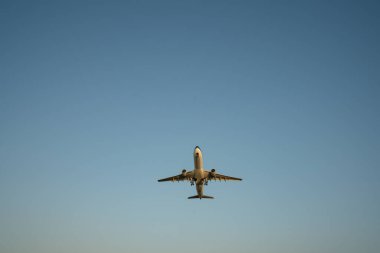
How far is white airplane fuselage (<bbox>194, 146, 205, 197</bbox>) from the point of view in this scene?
114188 mm

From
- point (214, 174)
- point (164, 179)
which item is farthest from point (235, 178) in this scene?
point (164, 179)

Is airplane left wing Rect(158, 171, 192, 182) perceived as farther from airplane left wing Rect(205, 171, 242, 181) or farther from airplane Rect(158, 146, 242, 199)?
airplane left wing Rect(205, 171, 242, 181)

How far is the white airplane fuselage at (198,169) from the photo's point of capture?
114 m

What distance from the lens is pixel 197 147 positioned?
11456cm

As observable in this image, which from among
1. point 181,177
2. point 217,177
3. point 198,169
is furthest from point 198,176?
point 217,177

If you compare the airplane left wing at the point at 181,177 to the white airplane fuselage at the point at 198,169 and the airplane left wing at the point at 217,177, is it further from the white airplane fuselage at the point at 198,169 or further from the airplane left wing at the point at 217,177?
the airplane left wing at the point at 217,177

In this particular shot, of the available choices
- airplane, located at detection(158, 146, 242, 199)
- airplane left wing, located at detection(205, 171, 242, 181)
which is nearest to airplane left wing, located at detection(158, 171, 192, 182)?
airplane, located at detection(158, 146, 242, 199)

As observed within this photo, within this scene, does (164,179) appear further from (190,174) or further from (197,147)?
(197,147)

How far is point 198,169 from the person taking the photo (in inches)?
4641

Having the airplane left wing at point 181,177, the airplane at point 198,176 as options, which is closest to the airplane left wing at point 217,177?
the airplane at point 198,176

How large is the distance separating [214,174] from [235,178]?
31.0 feet

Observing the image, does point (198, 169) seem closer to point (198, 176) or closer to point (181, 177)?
point (198, 176)

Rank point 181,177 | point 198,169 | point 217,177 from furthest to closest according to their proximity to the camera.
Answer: point 217,177
point 181,177
point 198,169

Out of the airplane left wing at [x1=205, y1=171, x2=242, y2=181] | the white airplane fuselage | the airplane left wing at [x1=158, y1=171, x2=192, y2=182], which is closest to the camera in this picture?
the white airplane fuselage
